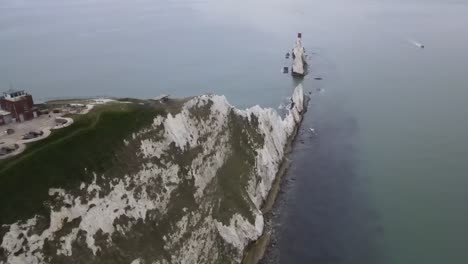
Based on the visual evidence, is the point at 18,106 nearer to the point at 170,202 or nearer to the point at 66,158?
the point at 66,158

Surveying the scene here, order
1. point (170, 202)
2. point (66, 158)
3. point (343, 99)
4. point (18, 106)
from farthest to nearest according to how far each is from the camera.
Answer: point (343, 99) → point (18, 106) → point (170, 202) → point (66, 158)

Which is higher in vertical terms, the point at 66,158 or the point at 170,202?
the point at 66,158

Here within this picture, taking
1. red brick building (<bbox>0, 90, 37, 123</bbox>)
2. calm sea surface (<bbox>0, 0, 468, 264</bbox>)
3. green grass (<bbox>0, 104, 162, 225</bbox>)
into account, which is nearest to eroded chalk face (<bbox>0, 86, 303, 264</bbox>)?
green grass (<bbox>0, 104, 162, 225</bbox>)

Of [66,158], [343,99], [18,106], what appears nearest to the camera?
[66,158]

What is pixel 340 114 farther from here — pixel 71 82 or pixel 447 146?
pixel 71 82

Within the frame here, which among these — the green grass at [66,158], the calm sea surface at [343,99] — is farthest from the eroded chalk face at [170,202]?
the calm sea surface at [343,99]

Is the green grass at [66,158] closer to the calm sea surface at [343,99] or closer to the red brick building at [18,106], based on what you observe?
the red brick building at [18,106]

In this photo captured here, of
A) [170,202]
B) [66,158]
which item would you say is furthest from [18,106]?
[170,202]
